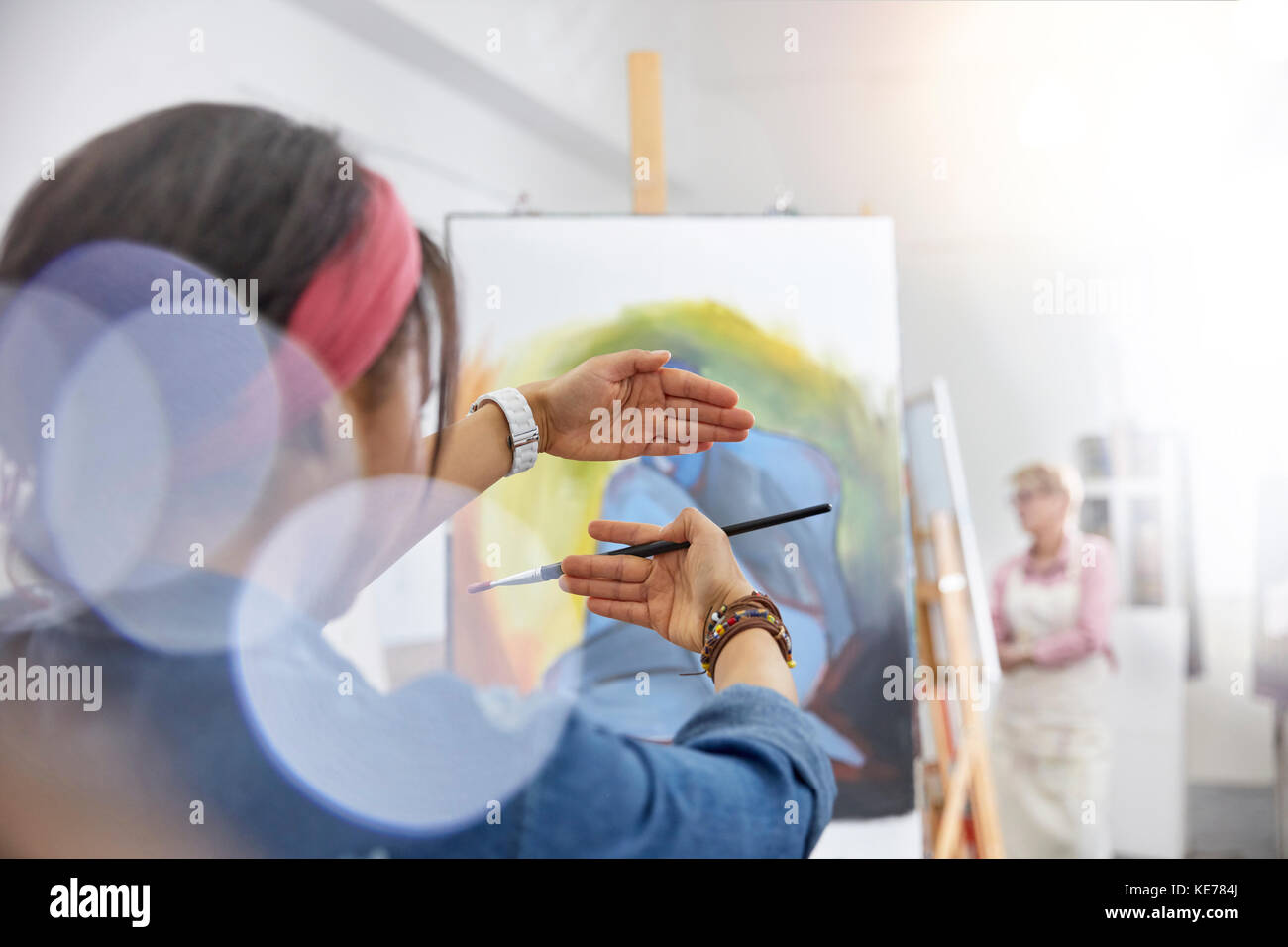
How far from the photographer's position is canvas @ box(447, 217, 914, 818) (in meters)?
1.17

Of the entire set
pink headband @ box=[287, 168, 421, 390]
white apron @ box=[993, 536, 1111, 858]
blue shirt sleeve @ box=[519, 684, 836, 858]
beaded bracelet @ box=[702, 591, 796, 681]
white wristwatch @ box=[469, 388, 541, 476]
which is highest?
pink headband @ box=[287, 168, 421, 390]

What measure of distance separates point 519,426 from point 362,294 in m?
0.30

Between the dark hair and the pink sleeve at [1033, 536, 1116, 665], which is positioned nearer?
the dark hair

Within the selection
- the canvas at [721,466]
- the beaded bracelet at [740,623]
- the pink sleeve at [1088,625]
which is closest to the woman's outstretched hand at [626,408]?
the canvas at [721,466]

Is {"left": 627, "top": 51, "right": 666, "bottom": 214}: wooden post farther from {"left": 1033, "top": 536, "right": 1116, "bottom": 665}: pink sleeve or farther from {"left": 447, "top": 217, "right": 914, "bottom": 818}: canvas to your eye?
{"left": 1033, "top": 536, "right": 1116, "bottom": 665}: pink sleeve

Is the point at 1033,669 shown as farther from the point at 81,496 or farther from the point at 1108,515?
the point at 81,496

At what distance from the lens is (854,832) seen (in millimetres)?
1190

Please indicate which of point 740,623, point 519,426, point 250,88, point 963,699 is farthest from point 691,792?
point 250,88

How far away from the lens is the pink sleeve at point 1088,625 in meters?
1.79

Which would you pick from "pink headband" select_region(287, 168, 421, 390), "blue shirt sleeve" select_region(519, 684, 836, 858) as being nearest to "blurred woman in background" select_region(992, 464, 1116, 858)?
"blue shirt sleeve" select_region(519, 684, 836, 858)

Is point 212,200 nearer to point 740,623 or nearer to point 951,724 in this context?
point 740,623

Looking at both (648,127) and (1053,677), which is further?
(1053,677)

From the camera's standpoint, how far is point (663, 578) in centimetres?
83

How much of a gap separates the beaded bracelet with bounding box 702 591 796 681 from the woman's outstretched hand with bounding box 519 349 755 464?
32 cm
